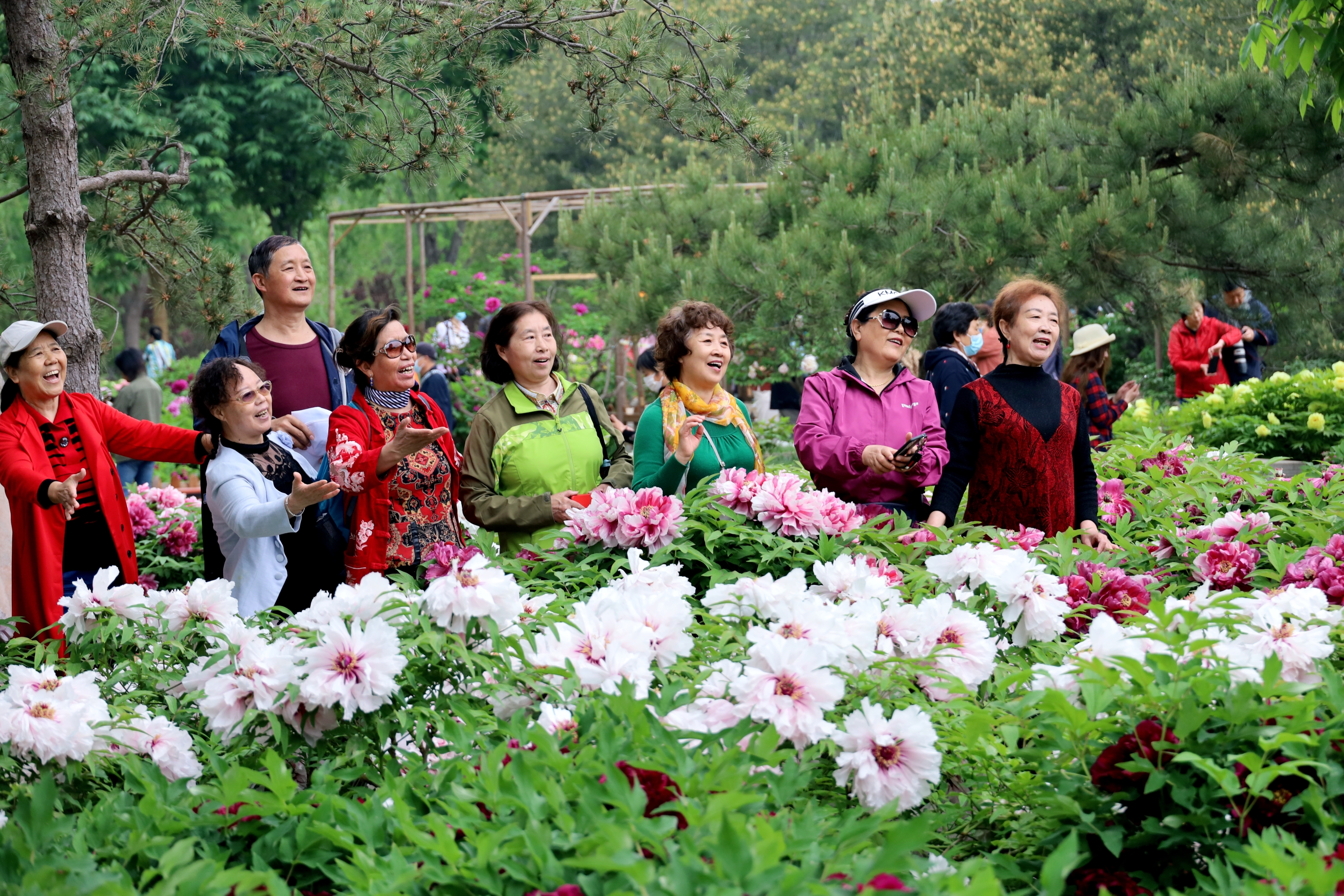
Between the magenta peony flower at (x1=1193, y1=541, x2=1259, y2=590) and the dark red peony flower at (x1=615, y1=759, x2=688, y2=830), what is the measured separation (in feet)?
6.52

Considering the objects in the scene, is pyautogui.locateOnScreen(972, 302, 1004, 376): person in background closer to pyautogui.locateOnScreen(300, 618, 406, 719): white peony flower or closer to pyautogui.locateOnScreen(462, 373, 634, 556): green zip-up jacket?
pyautogui.locateOnScreen(462, 373, 634, 556): green zip-up jacket

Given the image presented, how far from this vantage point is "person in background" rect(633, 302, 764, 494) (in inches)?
159

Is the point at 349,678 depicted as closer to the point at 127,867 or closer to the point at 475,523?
the point at 127,867

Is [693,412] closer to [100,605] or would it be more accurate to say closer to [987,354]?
[100,605]

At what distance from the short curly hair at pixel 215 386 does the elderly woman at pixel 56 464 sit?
132 mm

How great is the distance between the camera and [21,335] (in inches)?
161

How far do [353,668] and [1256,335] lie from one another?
33.0 ft

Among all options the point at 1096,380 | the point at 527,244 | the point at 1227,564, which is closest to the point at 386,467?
the point at 1227,564

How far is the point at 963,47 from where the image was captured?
73.7 feet

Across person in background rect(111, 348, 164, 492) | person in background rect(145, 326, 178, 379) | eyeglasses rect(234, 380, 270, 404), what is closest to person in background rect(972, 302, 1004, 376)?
eyeglasses rect(234, 380, 270, 404)

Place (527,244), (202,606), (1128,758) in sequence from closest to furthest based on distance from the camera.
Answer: (1128,758) < (202,606) < (527,244)

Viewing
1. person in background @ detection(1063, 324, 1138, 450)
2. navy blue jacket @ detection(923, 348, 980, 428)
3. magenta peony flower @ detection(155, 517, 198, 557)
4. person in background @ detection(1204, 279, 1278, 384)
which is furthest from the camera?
person in background @ detection(1204, 279, 1278, 384)

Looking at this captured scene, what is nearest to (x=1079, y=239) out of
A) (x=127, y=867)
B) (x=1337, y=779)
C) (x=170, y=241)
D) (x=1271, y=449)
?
(x=1271, y=449)

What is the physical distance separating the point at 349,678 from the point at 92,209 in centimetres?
489
